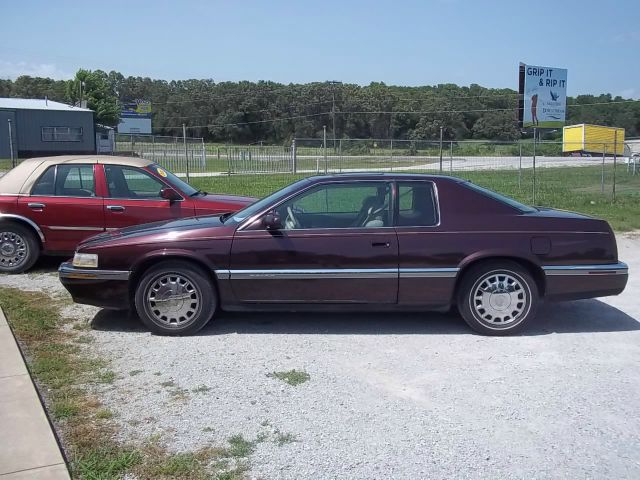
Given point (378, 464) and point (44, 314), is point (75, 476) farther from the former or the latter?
point (44, 314)

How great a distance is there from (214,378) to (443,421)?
5.59 ft

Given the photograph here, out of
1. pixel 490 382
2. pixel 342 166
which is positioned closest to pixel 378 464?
pixel 490 382

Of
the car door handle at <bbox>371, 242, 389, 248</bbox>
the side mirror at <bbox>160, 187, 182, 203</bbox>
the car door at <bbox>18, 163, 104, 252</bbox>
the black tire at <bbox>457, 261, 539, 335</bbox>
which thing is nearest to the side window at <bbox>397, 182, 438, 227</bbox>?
the car door handle at <bbox>371, 242, 389, 248</bbox>

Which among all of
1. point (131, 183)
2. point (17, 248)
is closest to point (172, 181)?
point (131, 183)

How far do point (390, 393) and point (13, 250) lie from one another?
19.8 feet

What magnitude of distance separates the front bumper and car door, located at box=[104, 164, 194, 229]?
2.47 metres

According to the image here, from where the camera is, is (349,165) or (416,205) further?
(349,165)

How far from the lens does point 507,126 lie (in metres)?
48.7

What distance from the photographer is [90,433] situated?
3709mm

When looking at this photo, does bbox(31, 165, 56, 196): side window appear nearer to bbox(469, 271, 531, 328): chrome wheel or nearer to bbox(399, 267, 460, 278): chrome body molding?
bbox(399, 267, 460, 278): chrome body molding

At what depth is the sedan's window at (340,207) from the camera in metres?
5.69

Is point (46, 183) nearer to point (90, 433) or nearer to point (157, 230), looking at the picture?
point (157, 230)

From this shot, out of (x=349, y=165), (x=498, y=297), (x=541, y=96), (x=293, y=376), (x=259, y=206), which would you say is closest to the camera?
(x=293, y=376)

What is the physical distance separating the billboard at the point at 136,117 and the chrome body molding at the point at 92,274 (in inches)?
3705
